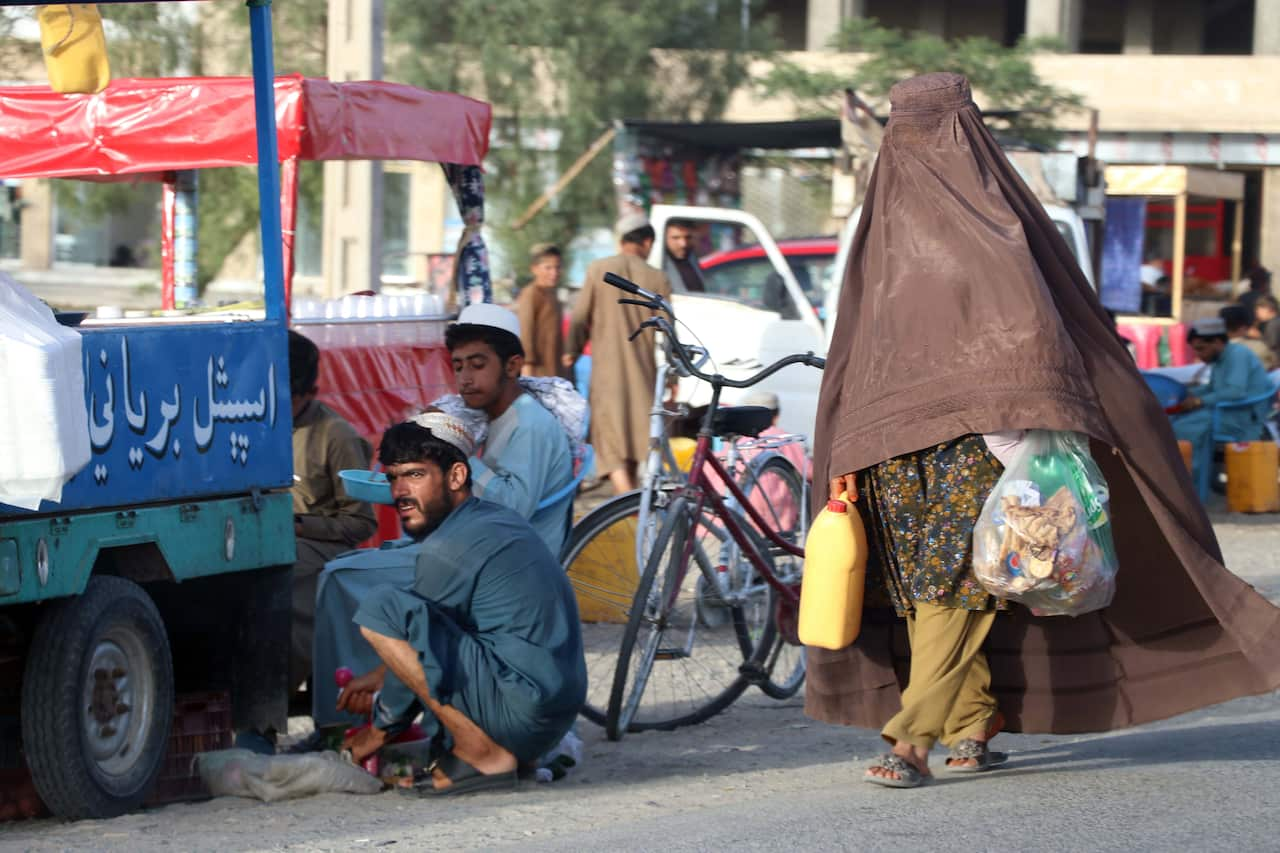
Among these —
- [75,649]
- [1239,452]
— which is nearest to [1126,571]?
[75,649]

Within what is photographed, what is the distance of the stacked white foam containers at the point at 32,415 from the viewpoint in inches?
155

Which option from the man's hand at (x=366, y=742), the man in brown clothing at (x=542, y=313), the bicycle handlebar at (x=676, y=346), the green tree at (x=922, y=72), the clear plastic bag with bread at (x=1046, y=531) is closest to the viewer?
the clear plastic bag with bread at (x=1046, y=531)

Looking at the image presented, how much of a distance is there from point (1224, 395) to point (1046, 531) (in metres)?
8.64

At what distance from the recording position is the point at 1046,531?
4.40m

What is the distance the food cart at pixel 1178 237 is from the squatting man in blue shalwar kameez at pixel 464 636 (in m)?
11.8

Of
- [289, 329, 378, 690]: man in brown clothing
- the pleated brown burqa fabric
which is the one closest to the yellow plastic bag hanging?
[289, 329, 378, 690]: man in brown clothing

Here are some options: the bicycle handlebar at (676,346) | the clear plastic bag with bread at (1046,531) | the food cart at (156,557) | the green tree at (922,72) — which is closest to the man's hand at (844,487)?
the clear plastic bag with bread at (1046,531)

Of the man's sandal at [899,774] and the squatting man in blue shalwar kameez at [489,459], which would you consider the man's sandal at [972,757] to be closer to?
the man's sandal at [899,774]

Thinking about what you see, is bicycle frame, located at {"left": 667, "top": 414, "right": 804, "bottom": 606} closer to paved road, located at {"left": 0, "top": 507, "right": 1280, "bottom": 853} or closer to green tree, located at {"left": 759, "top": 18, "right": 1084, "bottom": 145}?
paved road, located at {"left": 0, "top": 507, "right": 1280, "bottom": 853}

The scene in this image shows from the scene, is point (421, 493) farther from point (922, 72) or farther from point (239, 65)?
point (922, 72)

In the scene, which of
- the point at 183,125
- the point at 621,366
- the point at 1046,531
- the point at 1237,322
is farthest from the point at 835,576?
the point at 1237,322

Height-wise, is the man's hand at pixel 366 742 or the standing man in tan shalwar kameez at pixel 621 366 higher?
the standing man in tan shalwar kameez at pixel 621 366

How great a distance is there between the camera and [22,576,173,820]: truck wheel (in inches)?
168

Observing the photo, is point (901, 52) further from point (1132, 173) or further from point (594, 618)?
point (594, 618)
